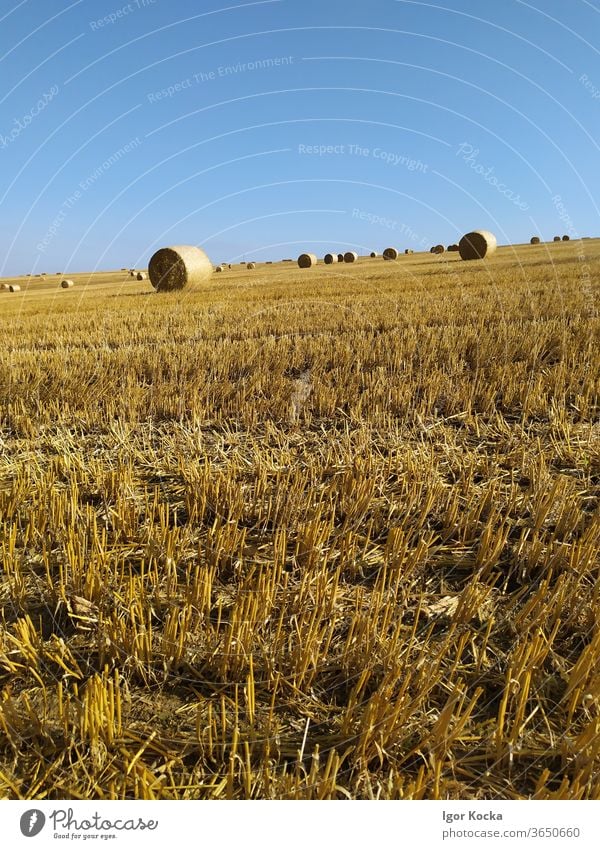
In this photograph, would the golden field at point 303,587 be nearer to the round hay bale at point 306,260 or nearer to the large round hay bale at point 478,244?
the large round hay bale at point 478,244

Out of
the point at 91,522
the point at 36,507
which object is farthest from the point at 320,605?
the point at 36,507

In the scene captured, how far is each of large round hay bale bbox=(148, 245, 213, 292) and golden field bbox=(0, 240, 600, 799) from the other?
16.0 meters

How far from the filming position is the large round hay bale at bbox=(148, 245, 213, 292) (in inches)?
831

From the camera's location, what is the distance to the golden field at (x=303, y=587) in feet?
5.54

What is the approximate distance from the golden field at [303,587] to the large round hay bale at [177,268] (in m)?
16.0

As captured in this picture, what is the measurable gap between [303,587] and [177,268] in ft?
67.9

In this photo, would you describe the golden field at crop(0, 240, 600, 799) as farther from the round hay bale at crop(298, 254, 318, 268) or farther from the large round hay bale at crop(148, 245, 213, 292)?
the round hay bale at crop(298, 254, 318, 268)

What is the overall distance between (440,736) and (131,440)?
364cm

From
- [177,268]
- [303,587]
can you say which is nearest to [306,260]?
[177,268]
